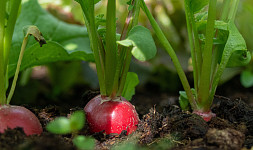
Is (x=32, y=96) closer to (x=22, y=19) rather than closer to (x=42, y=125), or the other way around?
(x=22, y=19)

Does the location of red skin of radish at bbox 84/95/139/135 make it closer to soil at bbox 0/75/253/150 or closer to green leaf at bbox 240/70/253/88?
soil at bbox 0/75/253/150

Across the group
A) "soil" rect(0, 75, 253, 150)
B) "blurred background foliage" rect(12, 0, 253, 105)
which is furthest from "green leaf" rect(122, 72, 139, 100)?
"blurred background foliage" rect(12, 0, 253, 105)

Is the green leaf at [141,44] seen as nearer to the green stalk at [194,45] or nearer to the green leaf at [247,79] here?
the green stalk at [194,45]

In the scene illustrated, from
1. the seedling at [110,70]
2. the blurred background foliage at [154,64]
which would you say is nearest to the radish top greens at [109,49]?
the seedling at [110,70]

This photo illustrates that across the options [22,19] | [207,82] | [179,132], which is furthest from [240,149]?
[22,19]

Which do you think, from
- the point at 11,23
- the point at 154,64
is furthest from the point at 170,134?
the point at 154,64
